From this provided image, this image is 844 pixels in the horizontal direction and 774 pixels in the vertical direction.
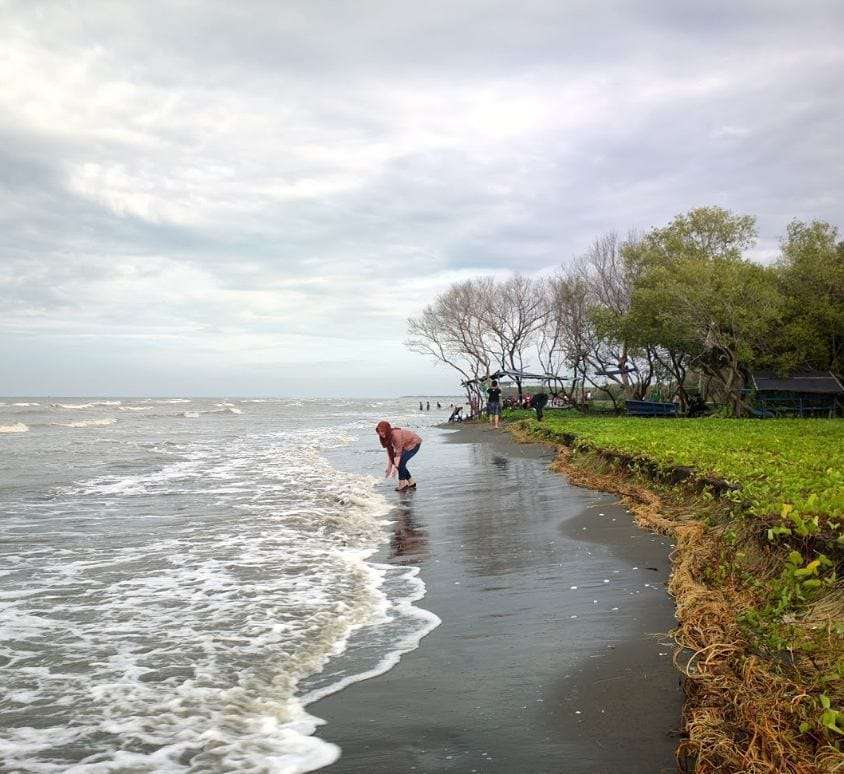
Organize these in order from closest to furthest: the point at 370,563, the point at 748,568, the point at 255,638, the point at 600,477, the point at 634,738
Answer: the point at 634,738
the point at 255,638
the point at 748,568
the point at 370,563
the point at 600,477

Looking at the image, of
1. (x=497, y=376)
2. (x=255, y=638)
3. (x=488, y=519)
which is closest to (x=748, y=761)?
(x=255, y=638)

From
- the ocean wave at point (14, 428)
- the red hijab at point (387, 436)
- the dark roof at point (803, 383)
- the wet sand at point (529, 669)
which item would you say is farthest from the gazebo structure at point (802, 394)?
the ocean wave at point (14, 428)

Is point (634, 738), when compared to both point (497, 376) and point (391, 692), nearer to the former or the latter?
point (391, 692)

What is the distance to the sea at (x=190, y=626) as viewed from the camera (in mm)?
3266

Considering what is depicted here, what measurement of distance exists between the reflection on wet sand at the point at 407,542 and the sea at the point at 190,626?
0.20 meters

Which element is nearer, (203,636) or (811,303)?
(203,636)

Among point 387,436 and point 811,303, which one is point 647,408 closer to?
point 811,303

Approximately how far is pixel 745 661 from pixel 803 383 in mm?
30763

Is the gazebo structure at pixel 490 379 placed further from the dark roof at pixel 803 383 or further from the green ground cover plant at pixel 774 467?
the green ground cover plant at pixel 774 467

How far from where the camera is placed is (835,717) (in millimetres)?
2547

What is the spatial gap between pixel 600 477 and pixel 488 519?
3434 millimetres

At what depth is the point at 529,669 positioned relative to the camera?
12.7 feet

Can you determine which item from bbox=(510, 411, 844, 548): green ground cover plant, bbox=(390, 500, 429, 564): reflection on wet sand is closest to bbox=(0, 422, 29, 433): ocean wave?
bbox=(510, 411, 844, 548): green ground cover plant

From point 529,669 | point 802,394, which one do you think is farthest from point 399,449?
point 802,394
